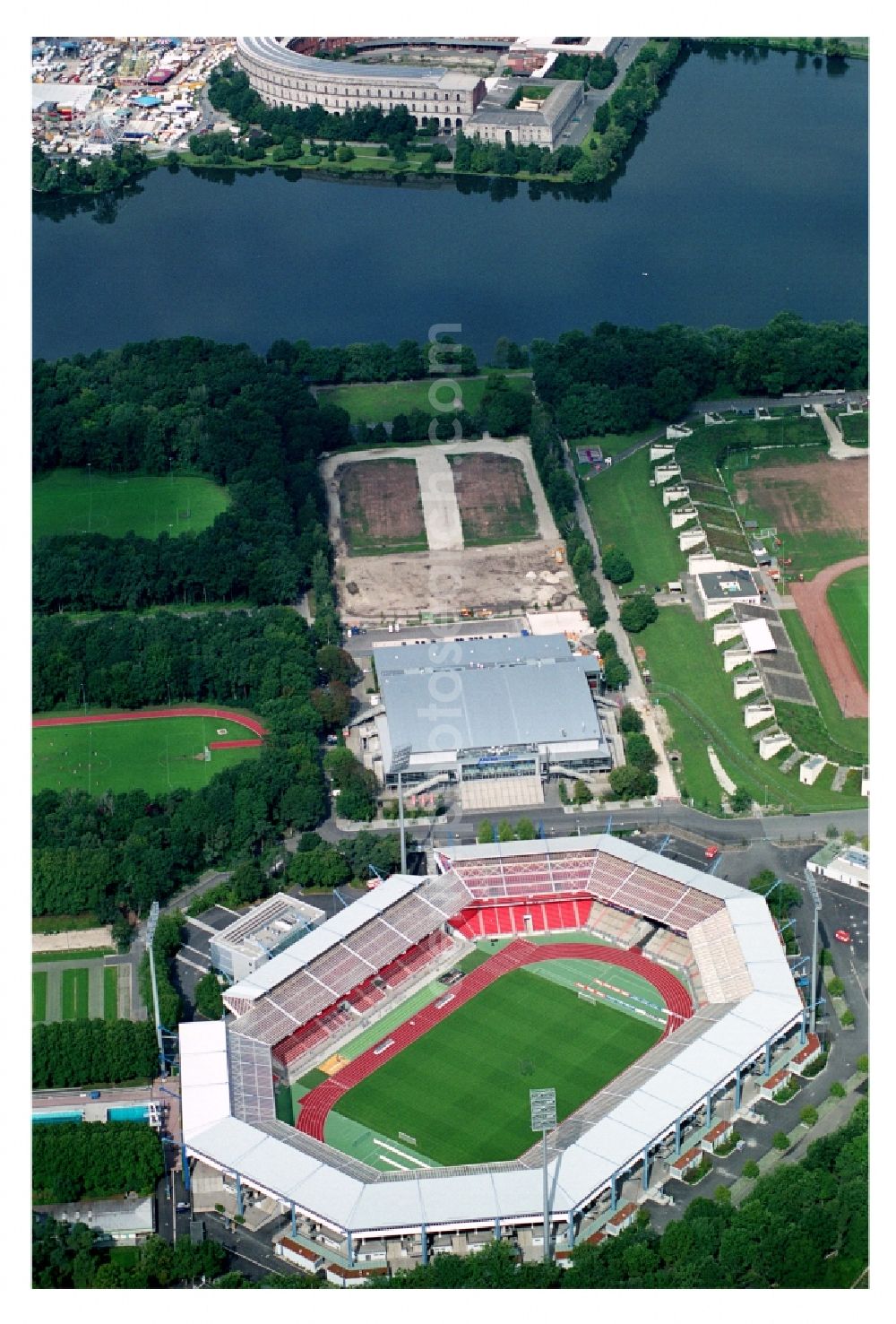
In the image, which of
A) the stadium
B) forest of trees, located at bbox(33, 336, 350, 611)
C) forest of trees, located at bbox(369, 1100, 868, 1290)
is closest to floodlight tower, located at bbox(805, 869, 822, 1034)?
the stadium

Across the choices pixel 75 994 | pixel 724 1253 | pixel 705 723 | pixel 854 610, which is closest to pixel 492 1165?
pixel 724 1253

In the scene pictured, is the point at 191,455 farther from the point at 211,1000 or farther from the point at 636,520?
the point at 211,1000

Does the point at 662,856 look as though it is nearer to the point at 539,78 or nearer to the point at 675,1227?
the point at 675,1227

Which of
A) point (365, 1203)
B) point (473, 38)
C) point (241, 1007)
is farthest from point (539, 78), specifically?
point (365, 1203)

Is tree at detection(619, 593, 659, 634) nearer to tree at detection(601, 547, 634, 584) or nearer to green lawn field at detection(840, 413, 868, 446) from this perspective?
tree at detection(601, 547, 634, 584)

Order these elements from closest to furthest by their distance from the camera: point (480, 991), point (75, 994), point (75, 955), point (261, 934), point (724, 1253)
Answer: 1. point (724, 1253)
2. point (75, 994)
3. point (480, 991)
4. point (261, 934)
5. point (75, 955)

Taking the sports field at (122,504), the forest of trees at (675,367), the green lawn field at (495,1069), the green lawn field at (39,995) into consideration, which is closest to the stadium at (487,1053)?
the green lawn field at (495,1069)
